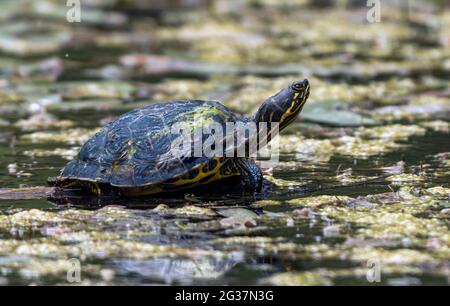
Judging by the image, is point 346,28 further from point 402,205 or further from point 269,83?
point 402,205

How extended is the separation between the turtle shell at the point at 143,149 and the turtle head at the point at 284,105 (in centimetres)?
16

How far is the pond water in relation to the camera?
397 centimetres

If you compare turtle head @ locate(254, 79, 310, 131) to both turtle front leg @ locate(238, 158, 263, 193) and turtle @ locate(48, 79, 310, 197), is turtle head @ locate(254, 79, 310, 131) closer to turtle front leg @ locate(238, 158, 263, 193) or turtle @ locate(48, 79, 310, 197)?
turtle @ locate(48, 79, 310, 197)

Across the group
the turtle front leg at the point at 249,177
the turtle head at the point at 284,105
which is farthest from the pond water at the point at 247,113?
the turtle head at the point at 284,105

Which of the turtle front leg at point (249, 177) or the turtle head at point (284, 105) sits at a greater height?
the turtle head at point (284, 105)

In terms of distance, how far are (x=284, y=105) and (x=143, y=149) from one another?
91 cm

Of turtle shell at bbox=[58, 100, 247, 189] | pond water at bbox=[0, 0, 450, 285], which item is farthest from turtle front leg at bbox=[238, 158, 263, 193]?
turtle shell at bbox=[58, 100, 247, 189]

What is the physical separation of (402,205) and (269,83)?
444cm

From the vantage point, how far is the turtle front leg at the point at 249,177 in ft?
16.7

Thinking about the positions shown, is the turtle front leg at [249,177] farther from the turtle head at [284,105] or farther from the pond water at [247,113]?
the turtle head at [284,105]

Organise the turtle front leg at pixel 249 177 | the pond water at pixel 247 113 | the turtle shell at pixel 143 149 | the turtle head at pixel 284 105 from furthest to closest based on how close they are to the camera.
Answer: the turtle head at pixel 284 105
the turtle front leg at pixel 249 177
the turtle shell at pixel 143 149
the pond water at pixel 247 113

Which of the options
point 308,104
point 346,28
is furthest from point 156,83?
point 346,28

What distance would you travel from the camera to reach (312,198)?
4.95m
